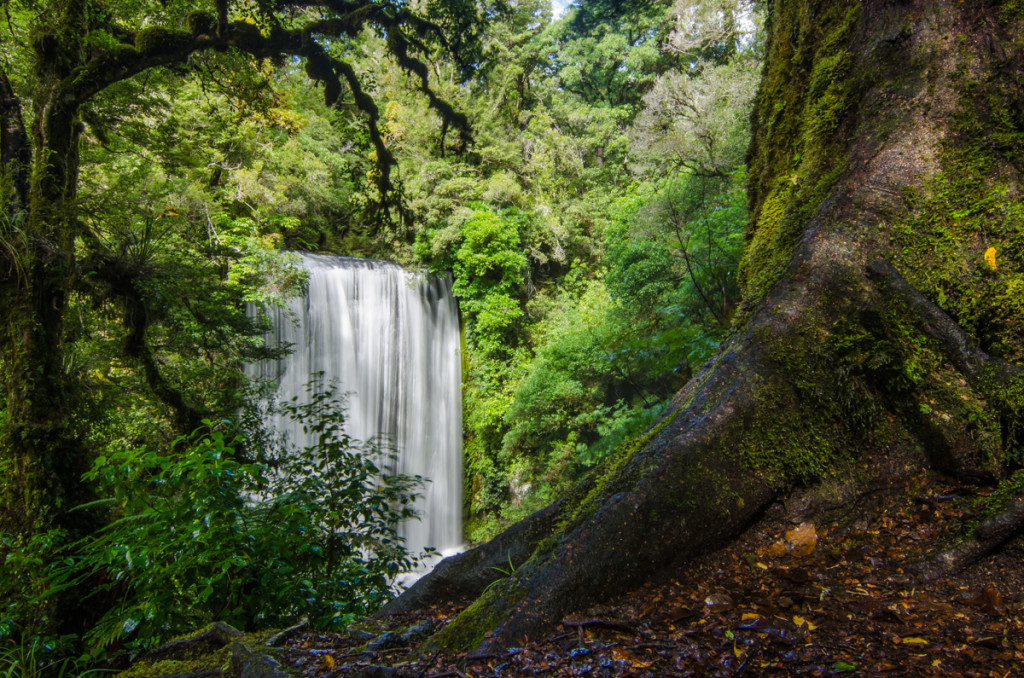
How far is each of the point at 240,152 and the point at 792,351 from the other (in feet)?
47.1

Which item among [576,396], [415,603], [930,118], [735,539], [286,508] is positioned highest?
[930,118]

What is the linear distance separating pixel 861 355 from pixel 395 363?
47.7 ft

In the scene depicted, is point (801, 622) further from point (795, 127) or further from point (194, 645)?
point (795, 127)

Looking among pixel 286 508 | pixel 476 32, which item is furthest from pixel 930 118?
pixel 476 32

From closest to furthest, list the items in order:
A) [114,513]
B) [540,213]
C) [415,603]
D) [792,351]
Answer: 1. [792,351]
2. [415,603]
3. [114,513]
4. [540,213]

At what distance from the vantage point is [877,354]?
2088 millimetres

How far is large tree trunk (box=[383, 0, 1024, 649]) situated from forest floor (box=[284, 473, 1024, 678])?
3.7 inches

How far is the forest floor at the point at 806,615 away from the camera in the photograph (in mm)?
1432

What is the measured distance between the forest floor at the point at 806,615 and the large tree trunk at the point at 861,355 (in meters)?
0.09

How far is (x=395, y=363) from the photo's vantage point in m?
15.7

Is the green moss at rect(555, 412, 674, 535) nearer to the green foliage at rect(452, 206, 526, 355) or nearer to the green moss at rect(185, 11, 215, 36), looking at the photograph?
the green moss at rect(185, 11, 215, 36)

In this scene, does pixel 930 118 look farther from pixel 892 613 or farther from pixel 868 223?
pixel 892 613

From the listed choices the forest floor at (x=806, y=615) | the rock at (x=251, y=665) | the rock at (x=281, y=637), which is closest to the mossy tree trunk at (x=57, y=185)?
the rock at (x=281, y=637)

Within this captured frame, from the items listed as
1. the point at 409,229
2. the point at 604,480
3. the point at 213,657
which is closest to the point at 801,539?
the point at 604,480
